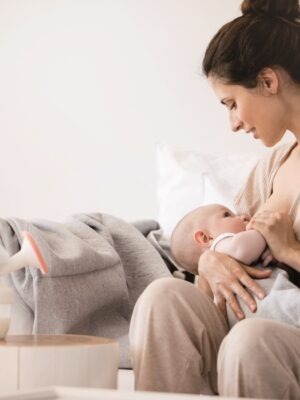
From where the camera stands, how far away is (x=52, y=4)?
331 cm

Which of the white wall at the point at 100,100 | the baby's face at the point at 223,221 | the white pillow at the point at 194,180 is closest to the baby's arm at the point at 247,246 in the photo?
the baby's face at the point at 223,221

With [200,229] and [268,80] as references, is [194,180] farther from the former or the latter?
[268,80]

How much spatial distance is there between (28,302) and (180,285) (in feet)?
2.32

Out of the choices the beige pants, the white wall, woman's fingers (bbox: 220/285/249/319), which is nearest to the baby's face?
woman's fingers (bbox: 220/285/249/319)

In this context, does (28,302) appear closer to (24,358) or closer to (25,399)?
(24,358)

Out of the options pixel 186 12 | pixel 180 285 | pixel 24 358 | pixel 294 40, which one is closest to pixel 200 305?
pixel 180 285

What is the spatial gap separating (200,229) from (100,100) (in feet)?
4.53

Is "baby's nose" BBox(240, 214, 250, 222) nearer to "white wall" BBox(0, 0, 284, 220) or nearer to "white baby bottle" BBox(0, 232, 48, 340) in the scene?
"white baby bottle" BBox(0, 232, 48, 340)

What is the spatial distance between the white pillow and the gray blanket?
0.23m

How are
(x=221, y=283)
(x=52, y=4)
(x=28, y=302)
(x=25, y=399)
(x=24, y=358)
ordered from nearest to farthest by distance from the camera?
(x=25, y=399), (x=24, y=358), (x=221, y=283), (x=28, y=302), (x=52, y=4)

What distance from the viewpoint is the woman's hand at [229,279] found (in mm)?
1610

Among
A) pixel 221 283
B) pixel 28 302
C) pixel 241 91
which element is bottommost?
pixel 28 302

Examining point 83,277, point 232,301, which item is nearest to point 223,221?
point 232,301

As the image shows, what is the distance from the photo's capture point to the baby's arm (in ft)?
5.57
